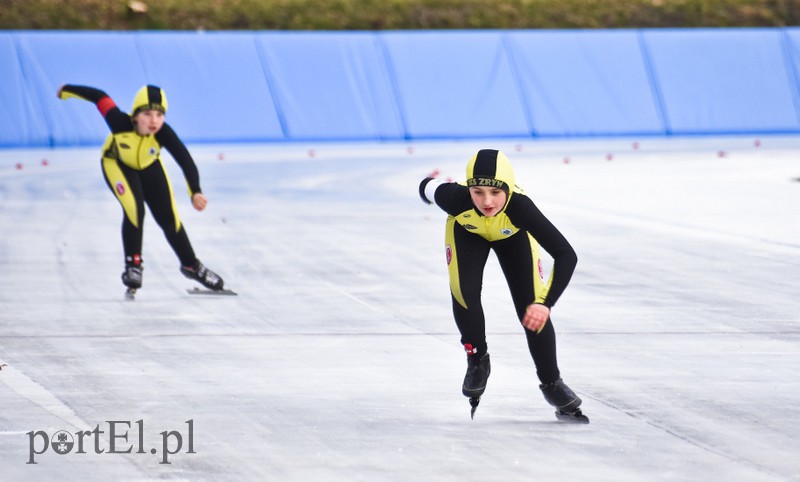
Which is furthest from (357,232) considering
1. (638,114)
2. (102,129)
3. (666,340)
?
(638,114)

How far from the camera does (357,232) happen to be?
44.8 feet

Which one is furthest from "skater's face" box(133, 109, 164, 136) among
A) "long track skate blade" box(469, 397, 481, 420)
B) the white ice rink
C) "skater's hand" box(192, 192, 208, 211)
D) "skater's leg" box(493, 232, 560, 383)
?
"long track skate blade" box(469, 397, 481, 420)

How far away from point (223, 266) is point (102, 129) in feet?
54.8

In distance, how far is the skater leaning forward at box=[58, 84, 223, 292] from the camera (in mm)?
9750

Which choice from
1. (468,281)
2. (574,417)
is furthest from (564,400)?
(468,281)

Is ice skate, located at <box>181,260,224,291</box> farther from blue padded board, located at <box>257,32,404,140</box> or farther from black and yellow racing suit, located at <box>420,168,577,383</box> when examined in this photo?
blue padded board, located at <box>257,32,404,140</box>

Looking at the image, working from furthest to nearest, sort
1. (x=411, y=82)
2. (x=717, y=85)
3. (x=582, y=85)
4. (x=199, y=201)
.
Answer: (x=717, y=85)
(x=582, y=85)
(x=411, y=82)
(x=199, y=201)

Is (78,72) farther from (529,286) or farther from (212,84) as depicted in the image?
(529,286)

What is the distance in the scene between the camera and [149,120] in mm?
9477

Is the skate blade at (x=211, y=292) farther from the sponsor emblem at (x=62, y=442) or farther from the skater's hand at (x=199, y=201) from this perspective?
the sponsor emblem at (x=62, y=442)

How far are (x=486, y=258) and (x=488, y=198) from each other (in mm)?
437

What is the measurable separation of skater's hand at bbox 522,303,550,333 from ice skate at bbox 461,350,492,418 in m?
0.51

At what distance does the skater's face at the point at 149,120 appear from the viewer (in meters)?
9.47

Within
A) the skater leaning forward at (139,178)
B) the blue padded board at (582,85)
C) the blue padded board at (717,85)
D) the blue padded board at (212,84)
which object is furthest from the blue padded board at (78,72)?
the skater leaning forward at (139,178)
